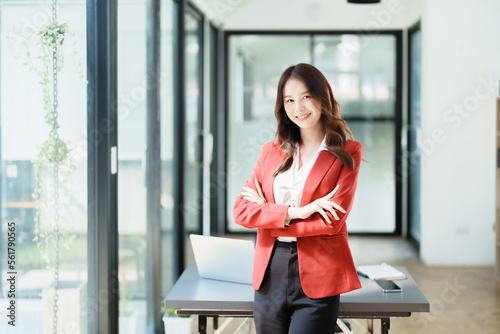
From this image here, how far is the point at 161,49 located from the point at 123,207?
4.01 ft

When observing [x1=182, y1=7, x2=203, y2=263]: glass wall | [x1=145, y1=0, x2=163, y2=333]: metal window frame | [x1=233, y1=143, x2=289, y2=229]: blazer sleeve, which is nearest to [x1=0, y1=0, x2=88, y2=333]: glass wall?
[x1=233, y1=143, x2=289, y2=229]: blazer sleeve

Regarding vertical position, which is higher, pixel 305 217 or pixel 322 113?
pixel 322 113

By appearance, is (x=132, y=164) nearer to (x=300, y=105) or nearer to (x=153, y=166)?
(x=153, y=166)

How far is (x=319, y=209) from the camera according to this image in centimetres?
197

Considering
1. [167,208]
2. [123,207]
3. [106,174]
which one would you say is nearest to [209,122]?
[167,208]

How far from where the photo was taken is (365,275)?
2.53 metres

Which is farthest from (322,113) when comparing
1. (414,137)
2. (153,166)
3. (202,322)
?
(414,137)

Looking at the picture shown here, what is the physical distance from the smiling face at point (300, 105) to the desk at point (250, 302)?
0.68 metres

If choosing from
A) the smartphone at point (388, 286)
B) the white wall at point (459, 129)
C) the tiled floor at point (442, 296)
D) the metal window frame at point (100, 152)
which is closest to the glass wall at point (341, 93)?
the tiled floor at point (442, 296)

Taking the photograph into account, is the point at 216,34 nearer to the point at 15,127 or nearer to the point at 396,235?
the point at 396,235

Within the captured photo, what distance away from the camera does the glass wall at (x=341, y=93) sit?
270 inches

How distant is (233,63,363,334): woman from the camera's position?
1.97 meters

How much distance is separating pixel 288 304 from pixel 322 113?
2.18 feet

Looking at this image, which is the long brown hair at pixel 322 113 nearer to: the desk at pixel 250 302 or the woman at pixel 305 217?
the woman at pixel 305 217
